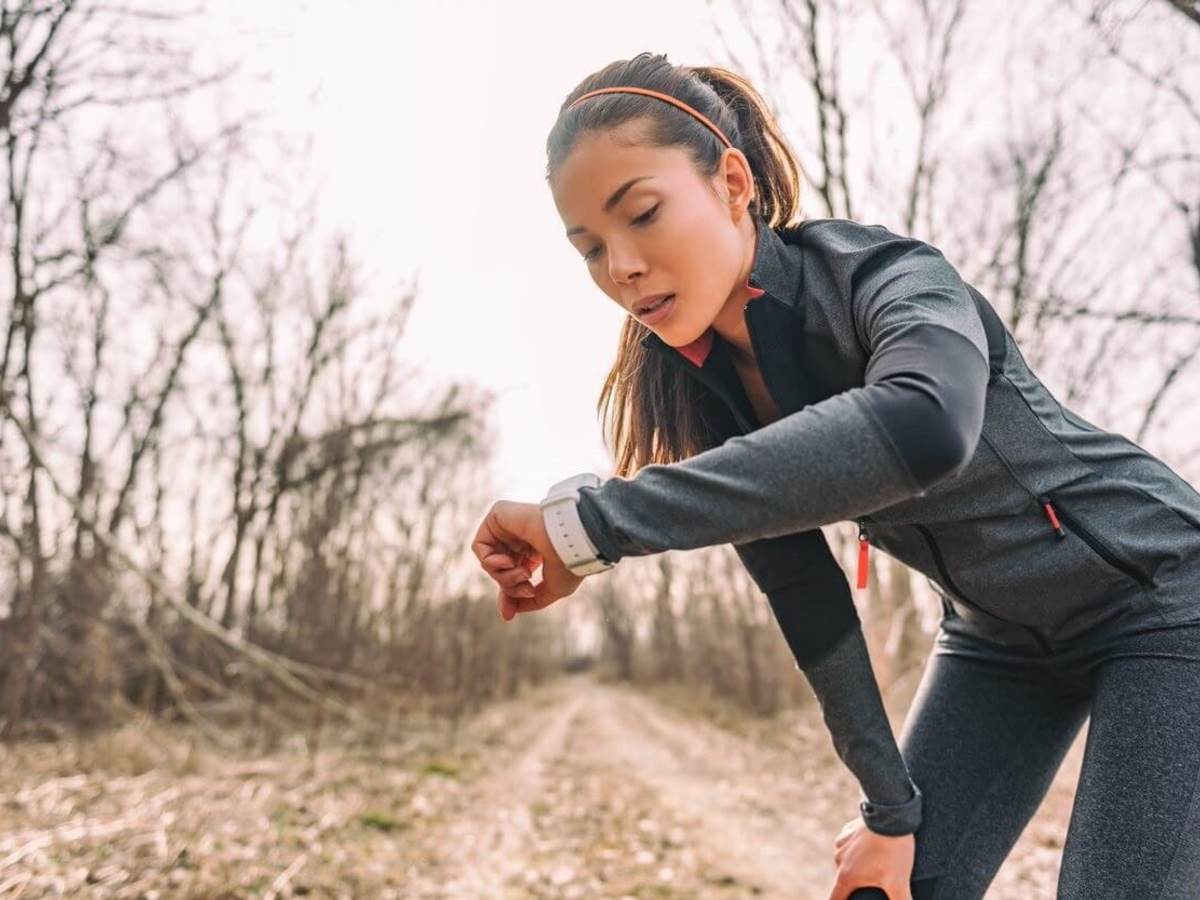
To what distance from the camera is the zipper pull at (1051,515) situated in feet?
4.07

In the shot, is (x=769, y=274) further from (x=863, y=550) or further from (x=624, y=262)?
(x=863, y=550)

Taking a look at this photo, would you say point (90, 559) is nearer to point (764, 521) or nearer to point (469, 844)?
point (469, 844)

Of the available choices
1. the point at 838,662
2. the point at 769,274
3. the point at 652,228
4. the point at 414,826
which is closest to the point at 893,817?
the point at 838,662

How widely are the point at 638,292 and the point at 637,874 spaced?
3905 mm

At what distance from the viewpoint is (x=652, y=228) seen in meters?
1.23

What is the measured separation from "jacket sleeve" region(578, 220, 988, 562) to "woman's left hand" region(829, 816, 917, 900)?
808 mm

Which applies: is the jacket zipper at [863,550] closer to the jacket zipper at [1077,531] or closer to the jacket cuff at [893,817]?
the jacket zipper at [1077,531]

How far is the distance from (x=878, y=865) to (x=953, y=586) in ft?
1.60

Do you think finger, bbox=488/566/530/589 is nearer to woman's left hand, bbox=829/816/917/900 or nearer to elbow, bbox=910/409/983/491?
elbow, bbox=910/409/983/491

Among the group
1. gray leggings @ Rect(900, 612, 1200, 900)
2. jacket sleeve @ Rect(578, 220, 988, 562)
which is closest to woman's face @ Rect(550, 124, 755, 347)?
jacket sleeve @ Rect(578, 220, 988, 562)

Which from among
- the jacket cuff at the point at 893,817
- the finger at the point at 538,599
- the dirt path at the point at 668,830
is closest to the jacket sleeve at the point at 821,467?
the finger at the point at 538,599

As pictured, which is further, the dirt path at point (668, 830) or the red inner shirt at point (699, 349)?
the dirt path at point (668, 830)

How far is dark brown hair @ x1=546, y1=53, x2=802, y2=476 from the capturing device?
1.29 meters

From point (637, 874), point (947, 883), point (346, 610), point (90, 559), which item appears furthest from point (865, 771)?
point (346, 610)
